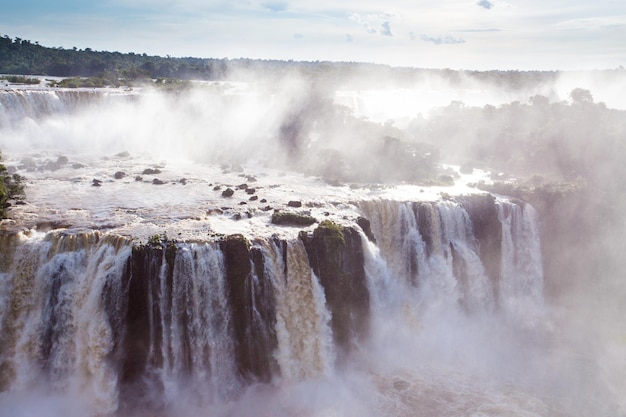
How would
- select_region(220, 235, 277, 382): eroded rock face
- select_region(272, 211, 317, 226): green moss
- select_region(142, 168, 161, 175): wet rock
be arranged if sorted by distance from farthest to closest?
select_region(142, 168, 161, 175): wet rock, select_region(272, 211, 317, 226): green moss, select_region(220, 235, 277, 382): eroded rock face

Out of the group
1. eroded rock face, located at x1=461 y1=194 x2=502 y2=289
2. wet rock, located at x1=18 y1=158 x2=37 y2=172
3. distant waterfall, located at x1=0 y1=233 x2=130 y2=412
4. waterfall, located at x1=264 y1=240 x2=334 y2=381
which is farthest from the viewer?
wet rock, located at x1=18 y1=158 x2=37 y2=172

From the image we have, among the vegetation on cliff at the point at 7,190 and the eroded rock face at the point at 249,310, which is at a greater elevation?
the vegetation on cliff at the point at 7,190

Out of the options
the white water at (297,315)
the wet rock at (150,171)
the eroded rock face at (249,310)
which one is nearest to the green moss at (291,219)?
the white water at (297,315)

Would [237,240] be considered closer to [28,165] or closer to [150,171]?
[150,171]

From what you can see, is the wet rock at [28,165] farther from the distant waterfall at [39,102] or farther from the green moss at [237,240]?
the green moss at [237,240]

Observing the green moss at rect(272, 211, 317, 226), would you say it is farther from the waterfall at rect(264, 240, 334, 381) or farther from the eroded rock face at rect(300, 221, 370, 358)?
the waterfall at rect(264, 240, 334, 381)

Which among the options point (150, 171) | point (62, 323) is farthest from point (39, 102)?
point (62, 323)

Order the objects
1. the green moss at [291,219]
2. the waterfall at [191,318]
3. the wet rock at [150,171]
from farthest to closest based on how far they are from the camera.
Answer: the wet rock at [150,171] → the green moss at [291,219] → the waterfall at [191,318]

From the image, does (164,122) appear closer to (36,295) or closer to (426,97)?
(36,295)

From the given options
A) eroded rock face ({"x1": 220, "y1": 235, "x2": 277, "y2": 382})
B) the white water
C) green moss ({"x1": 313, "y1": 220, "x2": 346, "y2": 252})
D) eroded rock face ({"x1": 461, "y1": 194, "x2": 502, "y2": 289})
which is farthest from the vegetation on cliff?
eroded rock face ({"x1": 461, "y1": 194, "x2": 502, "y2": 289})
